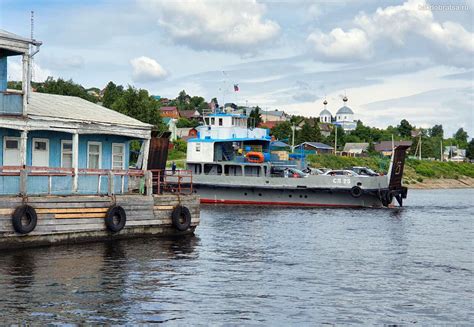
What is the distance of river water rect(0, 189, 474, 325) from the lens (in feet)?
54.4

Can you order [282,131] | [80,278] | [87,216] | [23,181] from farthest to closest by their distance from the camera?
1. [282,131]
2. [87,216]
3. [23,181]
4. [80,278]

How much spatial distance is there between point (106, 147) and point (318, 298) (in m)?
13.0

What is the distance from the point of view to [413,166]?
118 metres

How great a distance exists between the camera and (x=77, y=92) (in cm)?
8200

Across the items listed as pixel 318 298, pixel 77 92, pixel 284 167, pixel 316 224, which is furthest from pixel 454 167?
pixel 318 298

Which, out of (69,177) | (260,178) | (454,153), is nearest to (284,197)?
(260,178)

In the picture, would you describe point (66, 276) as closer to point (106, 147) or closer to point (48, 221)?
point (48, 221)

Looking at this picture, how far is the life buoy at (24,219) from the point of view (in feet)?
73.9

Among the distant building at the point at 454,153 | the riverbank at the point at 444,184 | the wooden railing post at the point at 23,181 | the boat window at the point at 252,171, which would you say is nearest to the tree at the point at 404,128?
the distant building at the point at 454,153

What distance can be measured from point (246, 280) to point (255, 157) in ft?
107

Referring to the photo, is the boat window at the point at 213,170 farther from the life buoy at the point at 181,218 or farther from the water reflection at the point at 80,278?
the water reflection at the point at 80,278

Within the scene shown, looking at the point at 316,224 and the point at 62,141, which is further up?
the point at 62,141

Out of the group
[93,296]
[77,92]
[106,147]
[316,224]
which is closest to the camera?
[93,296]

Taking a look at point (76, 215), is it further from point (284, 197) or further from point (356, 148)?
point (356, 148)
